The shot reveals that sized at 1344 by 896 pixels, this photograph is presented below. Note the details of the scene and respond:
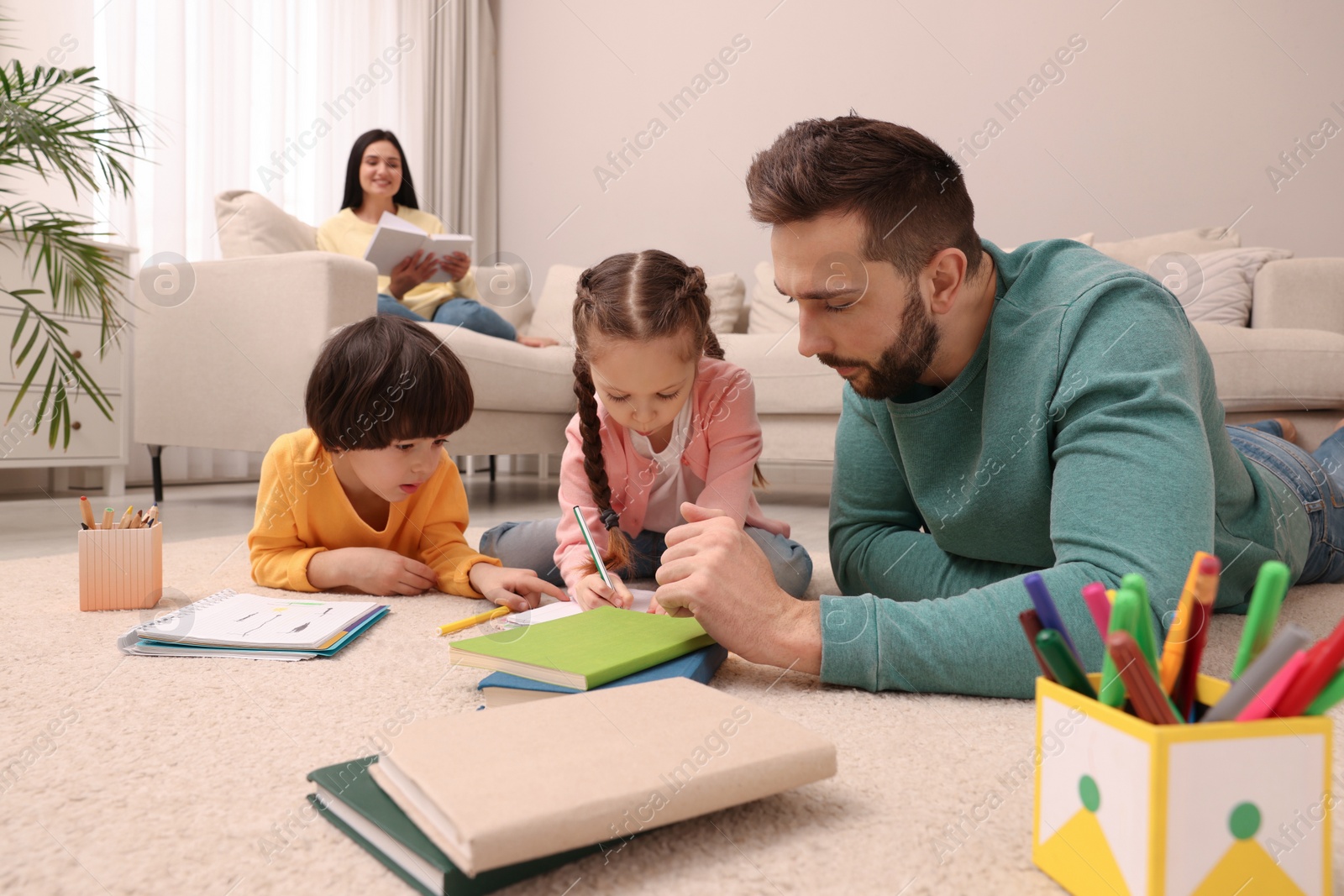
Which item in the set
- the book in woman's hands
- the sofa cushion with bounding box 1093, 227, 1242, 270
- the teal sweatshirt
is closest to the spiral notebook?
the teal sweatshirt

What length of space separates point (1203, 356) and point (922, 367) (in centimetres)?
33

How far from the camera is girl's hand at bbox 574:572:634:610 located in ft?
3.47

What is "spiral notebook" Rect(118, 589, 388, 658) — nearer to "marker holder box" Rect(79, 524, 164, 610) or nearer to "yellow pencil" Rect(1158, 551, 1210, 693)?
"marker holder box" Rect(79, 524, 164, 610)

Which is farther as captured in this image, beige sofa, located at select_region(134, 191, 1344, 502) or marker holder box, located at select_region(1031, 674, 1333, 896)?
beige sofa, located at select_region(134, 191, 1344, 502)

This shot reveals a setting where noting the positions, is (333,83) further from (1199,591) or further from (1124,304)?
(1199,591)

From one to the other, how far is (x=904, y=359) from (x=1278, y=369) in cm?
169

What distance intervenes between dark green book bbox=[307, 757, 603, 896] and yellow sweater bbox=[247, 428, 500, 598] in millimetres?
760

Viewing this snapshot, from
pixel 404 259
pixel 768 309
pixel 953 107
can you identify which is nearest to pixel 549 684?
pixel 404 259

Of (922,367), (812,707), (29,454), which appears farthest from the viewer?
(29,454)

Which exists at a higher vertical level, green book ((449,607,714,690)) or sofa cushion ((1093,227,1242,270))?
sofa cushion ((1093,227,1242,270))

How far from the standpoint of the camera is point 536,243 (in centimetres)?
447

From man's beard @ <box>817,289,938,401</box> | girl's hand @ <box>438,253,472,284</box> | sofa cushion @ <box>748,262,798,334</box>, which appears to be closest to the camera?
man's beard @ <box>817,289,938,401</box>

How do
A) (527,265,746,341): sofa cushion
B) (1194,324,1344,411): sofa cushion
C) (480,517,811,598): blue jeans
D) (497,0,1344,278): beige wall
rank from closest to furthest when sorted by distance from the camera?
(480,517,811,598): blue jeans → (1194,324,1344,411): sofa cushion → (497,0,1344,278): beige wall → (527,265,746,341): sofa cushion

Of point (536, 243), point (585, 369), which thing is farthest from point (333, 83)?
point (585, 369)
